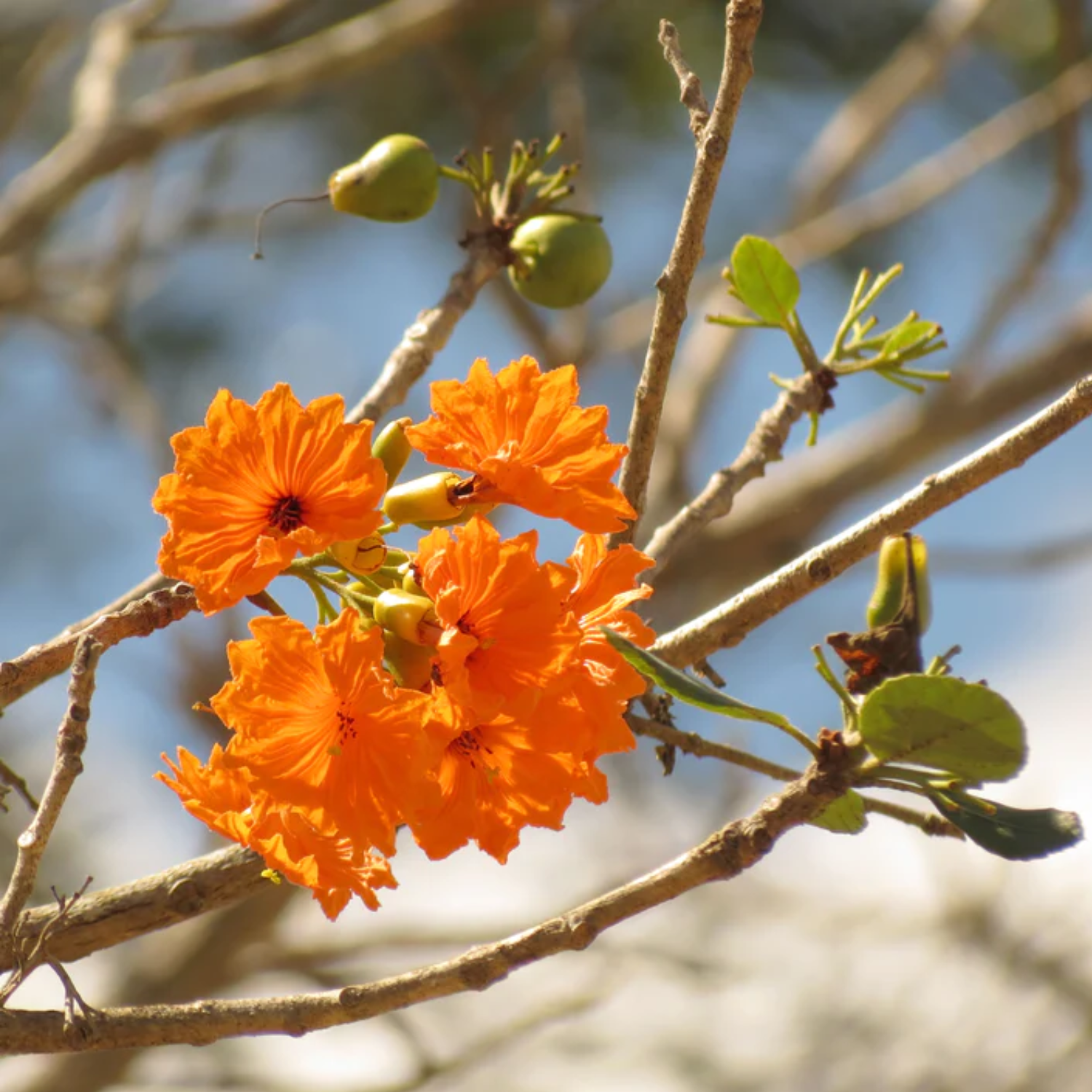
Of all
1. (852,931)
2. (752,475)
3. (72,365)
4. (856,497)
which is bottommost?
(752,475)

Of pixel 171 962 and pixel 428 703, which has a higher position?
pixel 171 962

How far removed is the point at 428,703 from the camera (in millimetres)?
1132

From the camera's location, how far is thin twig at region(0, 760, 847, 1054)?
121 cm

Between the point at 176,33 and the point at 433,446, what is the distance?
290 centimetres

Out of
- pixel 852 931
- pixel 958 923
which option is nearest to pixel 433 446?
pixel 958 923

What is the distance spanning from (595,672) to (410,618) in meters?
0.17

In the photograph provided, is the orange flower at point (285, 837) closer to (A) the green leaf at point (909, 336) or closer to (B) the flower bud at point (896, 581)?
(B) the flower bud at point (896, 581)

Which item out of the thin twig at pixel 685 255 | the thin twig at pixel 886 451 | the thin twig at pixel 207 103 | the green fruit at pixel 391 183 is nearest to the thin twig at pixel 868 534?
the thin twig at pixel 685 255

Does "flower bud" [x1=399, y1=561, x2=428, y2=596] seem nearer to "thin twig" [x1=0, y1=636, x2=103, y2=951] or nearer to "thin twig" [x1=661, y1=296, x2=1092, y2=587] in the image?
"thin twig" [x1=0, y1=636, x2=103, y2=951]

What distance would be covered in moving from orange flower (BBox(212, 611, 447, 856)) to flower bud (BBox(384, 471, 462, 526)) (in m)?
0.18

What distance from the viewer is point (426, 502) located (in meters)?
1.31

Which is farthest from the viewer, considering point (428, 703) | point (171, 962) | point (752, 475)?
point (171, 962)

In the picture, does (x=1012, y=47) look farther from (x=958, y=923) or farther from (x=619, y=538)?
(x=619, y=538)

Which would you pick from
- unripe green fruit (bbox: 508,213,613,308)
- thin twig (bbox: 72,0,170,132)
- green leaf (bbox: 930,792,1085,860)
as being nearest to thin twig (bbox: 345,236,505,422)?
unripe green fruit (bbox: 508,213,613,308)
